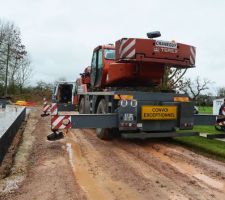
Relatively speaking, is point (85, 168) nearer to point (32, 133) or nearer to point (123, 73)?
point (123, 73)

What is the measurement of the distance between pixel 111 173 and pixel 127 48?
161 inches

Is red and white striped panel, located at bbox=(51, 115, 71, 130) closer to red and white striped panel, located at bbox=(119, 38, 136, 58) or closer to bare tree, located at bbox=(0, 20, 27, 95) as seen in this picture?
red and white striped panel, located at bbox=(119, 38, 136, 58)

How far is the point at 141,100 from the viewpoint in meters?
10.0

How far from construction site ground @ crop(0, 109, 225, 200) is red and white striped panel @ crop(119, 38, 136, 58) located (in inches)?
97.4

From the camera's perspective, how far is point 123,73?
1082 cm

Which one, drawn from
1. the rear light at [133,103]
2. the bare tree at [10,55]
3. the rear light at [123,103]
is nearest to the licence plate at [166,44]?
the rear light at [133,103]

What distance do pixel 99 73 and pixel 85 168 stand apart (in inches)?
220

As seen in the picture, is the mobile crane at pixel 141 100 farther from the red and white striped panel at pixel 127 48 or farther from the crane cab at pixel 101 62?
the crane cab at pixel 101 62

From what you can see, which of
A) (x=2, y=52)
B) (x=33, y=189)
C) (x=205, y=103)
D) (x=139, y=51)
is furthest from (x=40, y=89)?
(x=33, y=189)

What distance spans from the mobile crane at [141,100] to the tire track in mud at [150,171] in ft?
1.99

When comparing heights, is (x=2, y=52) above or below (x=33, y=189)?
above

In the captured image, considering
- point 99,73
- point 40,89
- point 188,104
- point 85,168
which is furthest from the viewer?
point 40,89

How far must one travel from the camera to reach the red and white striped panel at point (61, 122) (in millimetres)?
9659

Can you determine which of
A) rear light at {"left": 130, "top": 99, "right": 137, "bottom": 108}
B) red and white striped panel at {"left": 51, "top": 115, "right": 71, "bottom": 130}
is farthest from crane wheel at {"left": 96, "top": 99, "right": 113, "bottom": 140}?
red and white striped panel at {"left": 51, "top": 115, "right": 71, "bottom": 130}
